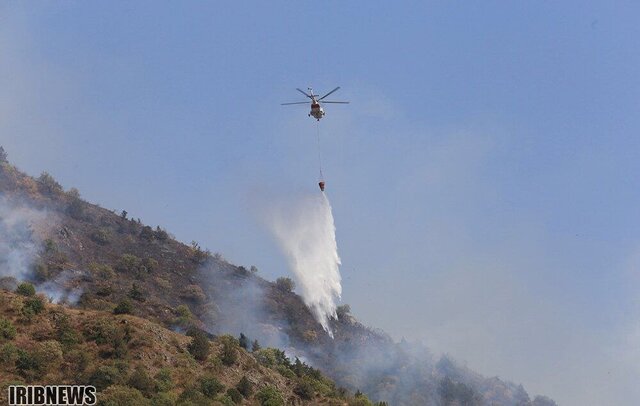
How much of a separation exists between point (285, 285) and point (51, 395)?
90.5 metres

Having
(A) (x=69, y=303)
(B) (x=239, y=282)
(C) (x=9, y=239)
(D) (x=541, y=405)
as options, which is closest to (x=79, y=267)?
(C) (x=9, y=239)

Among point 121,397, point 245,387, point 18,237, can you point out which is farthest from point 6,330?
point 18,237

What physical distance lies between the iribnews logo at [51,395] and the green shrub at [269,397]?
16.0 m

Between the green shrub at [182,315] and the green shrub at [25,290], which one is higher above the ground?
the green shrub at [182,315]

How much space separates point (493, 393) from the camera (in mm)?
131875

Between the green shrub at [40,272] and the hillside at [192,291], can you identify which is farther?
the hillside at [192,291]

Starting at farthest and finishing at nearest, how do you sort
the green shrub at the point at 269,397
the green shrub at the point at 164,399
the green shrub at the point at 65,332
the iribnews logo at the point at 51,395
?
the green shrub at the point at 269,397 → the green shrub at the point at 65,332 → the green shrub at the point at 164,399 → the iribnews logo at the point at 51,395

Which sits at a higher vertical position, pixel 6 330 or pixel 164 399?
pixel 6 330

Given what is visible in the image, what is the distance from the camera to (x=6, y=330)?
5878cm

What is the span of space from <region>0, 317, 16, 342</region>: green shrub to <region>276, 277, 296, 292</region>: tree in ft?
268

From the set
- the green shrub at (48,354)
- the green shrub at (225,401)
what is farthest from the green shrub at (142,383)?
the green shrub at (48,354)

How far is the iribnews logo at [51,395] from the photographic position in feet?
163

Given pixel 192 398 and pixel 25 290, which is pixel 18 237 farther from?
pixel 192 398

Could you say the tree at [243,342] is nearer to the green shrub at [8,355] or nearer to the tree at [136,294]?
the tree at [136,294]
